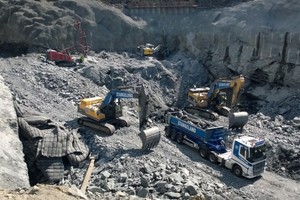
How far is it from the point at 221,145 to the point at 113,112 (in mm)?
4708

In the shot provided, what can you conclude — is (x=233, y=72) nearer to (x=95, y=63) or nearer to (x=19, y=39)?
(x=95, y=63)

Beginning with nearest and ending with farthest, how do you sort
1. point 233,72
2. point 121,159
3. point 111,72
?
1. point 121,159
2. point 111,72
3. point 233,72

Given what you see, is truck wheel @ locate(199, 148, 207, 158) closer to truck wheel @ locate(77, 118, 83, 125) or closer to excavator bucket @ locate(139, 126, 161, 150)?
excavator bucket @ locate(139, 126, 161, 150)

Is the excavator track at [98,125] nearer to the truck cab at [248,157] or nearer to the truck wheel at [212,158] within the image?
the truck wheel at [212,158]

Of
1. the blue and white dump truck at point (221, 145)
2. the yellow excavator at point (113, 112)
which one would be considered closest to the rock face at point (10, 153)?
the yellow excavator at point (113, 112)

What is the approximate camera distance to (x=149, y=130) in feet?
59.6

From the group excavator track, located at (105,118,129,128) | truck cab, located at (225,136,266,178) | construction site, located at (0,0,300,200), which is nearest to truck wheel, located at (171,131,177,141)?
construction site, located at (0,0,300,200)

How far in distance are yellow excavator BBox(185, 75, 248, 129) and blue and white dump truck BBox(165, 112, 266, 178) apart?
3211 mm

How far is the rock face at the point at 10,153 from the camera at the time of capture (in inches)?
524

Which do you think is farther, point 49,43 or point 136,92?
point 49,43

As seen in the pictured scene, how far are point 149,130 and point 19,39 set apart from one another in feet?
46.4

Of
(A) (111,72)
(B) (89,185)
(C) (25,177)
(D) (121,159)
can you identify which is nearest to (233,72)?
(A) (111,72)

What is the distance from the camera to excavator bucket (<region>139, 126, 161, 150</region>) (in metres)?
17.8

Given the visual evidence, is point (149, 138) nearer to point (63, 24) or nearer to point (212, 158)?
point (212, 158)
